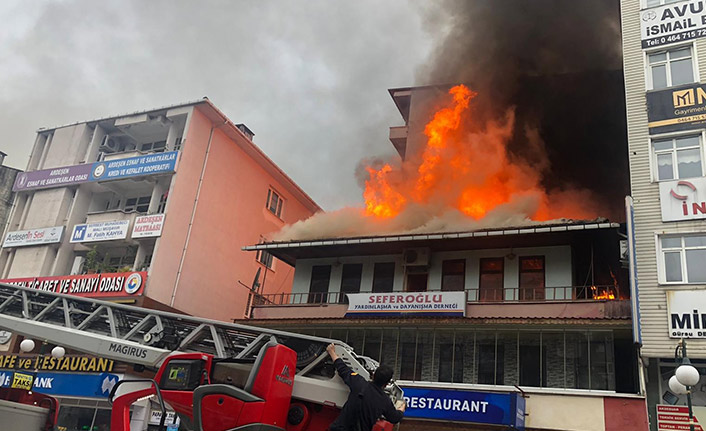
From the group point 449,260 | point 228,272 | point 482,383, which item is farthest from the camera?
point 228,272

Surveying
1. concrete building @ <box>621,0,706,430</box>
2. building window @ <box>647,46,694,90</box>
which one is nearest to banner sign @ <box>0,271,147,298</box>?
concrete building @ <box>621,0,706,430</box>

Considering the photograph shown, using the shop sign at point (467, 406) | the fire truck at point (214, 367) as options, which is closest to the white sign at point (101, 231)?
the shop sign at point (467, 406)

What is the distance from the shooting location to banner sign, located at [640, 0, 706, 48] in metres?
21.3

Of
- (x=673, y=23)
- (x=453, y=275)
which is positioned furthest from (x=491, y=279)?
(x=673, y=23)

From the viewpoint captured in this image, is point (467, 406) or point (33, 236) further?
point (33, 236)

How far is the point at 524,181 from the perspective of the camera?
2808cm

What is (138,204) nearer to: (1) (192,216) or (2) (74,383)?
(1) (192,216)

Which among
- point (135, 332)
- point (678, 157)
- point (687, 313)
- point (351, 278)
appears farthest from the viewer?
point (351, 278)

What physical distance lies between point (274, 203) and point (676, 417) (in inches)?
1037

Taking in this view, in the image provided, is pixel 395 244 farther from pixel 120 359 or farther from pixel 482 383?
pixel 120 359

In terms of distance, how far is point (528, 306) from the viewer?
2048cm

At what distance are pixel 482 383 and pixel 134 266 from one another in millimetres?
18026

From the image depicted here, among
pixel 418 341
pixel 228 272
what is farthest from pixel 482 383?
pixel 228 272

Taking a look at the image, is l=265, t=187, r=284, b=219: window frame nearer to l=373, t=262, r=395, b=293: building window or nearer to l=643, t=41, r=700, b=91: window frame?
l=373, t=262, r=395, b=293: building window
